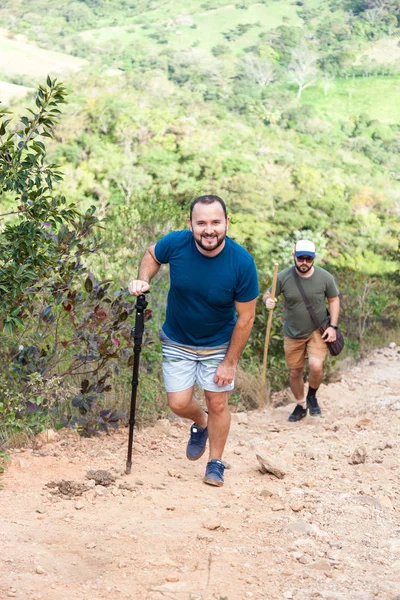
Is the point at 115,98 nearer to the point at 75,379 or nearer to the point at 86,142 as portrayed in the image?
the point at 86,142

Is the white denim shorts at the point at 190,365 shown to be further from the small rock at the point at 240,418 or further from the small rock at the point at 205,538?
the small rock at the point at 240,418

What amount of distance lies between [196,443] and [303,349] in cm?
250

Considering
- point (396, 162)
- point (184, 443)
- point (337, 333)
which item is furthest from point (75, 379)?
point (396, 162)

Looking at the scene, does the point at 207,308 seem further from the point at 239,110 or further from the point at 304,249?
the point at 239,110

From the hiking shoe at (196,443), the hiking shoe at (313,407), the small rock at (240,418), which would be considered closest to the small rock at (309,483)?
the hiking shoe at (196,443)

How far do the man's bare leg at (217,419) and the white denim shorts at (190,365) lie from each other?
74mm

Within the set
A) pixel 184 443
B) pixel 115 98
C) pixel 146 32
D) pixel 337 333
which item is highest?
pixel 146 32

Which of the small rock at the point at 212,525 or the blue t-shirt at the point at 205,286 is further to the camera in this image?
the blue t-shirt at the point at 205,286

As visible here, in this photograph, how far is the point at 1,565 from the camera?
12.9 feet

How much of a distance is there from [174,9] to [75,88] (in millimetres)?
13513

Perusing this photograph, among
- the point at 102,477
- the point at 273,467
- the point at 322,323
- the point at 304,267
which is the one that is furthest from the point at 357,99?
the point at 102,477

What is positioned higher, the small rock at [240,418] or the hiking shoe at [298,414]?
the hiking shoe at [298,414]

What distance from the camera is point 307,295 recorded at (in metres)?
7.69

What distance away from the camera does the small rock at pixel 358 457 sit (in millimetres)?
6105
